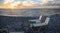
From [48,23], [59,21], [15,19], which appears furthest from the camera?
[15,19]

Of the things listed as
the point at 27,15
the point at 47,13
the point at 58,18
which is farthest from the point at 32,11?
the point at 58,18

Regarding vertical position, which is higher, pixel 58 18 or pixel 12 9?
pixel 12 9

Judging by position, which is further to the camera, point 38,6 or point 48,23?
point 38,6

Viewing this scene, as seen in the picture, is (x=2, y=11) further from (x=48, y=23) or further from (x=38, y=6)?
(x=48, y=23)

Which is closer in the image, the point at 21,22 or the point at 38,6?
the point at 21,22

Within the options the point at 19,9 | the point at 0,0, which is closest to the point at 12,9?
the point at 19,9

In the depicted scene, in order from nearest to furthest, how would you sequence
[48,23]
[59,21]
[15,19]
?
[48,23] → [59,21] → [15,19]

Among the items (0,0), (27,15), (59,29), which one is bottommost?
(59,29)

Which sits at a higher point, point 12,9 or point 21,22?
point 12,9

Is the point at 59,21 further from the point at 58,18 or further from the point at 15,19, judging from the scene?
the point at 15,19
